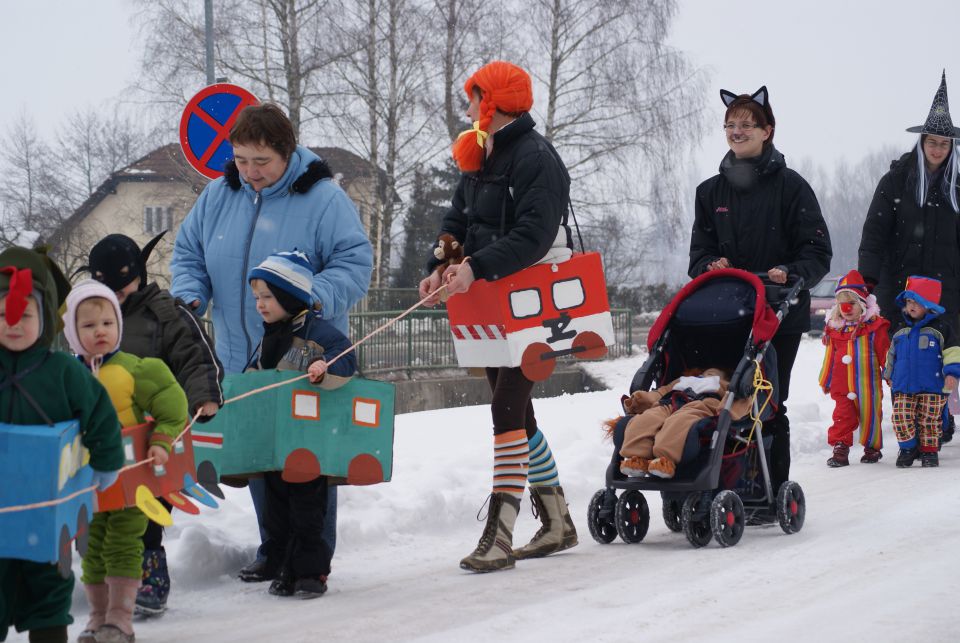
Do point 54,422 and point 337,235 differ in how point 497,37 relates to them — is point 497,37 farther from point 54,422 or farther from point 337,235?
point 54,422

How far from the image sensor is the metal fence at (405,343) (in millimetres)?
21797

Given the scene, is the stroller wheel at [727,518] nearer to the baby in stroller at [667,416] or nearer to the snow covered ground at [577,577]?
the snow covered ground at [577,577]

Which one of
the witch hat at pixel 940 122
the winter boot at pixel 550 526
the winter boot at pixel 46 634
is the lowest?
the winter boot at pixel 46 634

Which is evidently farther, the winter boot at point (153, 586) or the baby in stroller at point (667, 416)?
the baby in stroller at point (667, 416)

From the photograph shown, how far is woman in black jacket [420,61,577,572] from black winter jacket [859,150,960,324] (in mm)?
4428

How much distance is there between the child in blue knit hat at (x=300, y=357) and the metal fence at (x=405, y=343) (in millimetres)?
Answer: 15843

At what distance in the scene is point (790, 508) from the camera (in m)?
6.53

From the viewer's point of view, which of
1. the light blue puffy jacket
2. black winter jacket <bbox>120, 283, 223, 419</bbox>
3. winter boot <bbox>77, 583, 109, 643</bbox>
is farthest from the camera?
the light blue puffy jacket

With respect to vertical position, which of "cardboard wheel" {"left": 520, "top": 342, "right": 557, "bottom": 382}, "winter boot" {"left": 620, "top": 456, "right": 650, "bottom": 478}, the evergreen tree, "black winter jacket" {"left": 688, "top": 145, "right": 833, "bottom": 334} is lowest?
"winter boot" {"left": 620, "top": 456, "right": 650, "bottom": 478}

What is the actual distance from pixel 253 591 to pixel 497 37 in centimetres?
2739

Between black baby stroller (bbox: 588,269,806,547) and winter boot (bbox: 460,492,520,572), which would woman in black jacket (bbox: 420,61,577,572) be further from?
black baby stroller (bbox: 588,269,806,547)

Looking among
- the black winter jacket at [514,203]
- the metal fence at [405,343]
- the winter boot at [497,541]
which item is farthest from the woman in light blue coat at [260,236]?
the metal fence at [405,343]

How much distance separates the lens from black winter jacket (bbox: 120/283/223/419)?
15.9 feet

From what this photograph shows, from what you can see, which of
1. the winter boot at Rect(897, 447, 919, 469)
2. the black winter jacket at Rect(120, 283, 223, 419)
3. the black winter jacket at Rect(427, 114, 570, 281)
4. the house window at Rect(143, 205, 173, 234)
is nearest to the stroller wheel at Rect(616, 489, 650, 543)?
the black winter jacket at Rect(427, 114, 570, 281)
